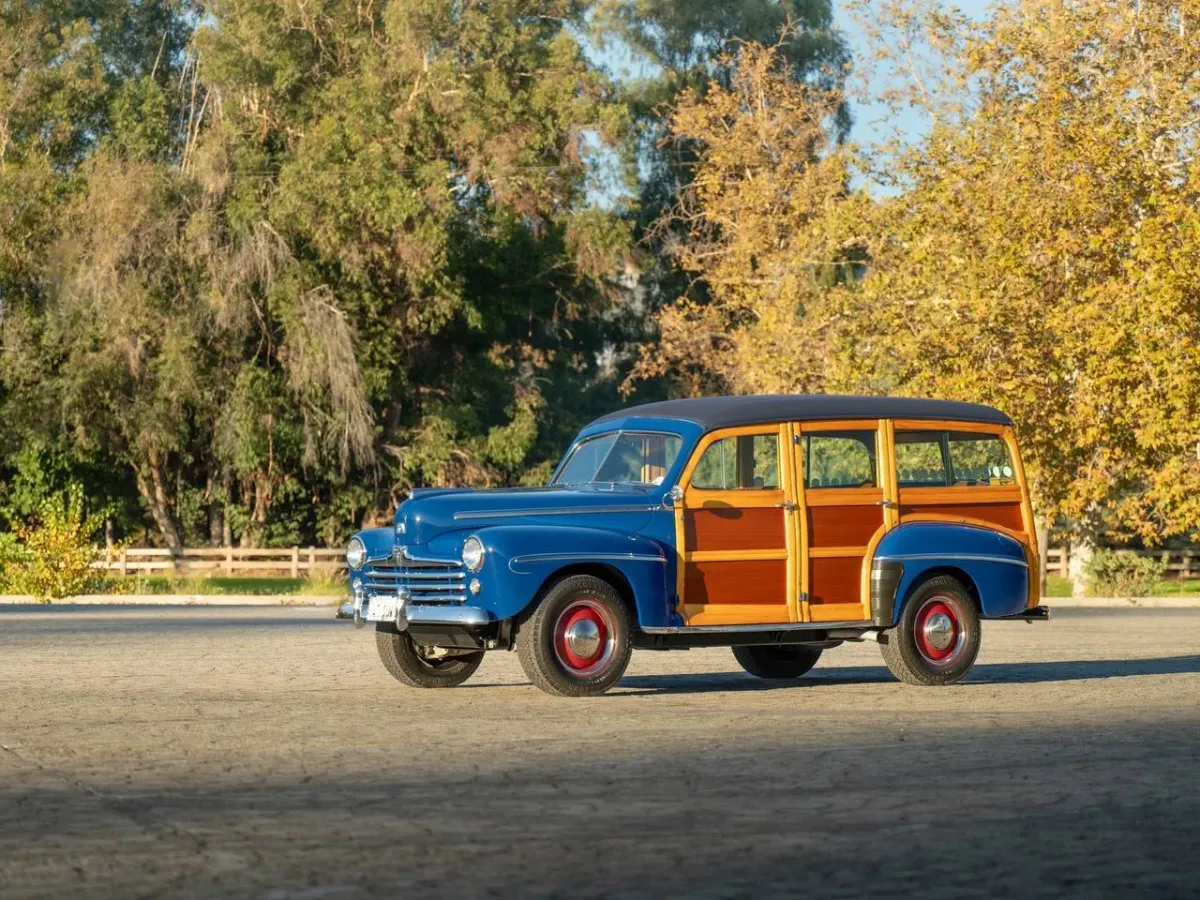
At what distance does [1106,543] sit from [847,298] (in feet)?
56.6

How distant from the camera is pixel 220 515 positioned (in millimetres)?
59719

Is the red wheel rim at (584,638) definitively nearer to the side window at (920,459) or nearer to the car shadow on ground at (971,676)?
the car shadow on ground at (971,676)

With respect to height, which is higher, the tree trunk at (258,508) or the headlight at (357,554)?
the tree trunk at (258,508)

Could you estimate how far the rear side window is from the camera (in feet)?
55.6

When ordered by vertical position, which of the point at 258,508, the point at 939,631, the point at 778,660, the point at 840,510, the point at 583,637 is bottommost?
the point at 778,660

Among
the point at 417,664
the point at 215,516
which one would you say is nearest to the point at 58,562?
the point at 215,516

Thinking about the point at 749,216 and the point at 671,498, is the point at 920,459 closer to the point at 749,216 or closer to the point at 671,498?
the point at 671,498

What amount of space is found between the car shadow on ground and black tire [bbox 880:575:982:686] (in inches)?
20.8

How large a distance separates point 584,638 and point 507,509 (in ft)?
3.64

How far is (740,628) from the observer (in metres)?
15.8

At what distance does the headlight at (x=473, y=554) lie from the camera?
14953 millimetres

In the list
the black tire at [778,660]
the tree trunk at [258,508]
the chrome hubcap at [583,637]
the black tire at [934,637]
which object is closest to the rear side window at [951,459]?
the black tire at [934,637]

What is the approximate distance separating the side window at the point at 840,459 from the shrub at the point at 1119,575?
26635mm

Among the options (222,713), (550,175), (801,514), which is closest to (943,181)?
(550,175)
